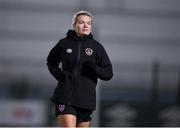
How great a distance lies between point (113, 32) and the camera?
34.2 feet

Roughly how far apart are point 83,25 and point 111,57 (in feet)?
19.7

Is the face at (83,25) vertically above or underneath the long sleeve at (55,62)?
above

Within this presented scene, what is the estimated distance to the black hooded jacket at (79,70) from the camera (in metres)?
4.42

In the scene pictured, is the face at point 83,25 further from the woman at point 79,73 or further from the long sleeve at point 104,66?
the long sleeve at point 104,66

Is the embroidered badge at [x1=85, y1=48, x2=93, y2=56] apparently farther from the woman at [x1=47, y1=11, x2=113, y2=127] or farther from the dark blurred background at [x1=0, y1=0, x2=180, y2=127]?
the dark blurred background at [x1=0, y1=0, x2=180, y2=127]

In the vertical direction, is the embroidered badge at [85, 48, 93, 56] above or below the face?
below

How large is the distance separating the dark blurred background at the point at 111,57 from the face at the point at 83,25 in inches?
224

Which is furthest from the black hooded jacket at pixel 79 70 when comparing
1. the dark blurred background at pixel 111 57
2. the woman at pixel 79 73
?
the dark blurred background at pixel 111 57

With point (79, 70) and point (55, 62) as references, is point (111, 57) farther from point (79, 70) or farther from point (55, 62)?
point (79, 70)

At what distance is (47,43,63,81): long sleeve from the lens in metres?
4.48

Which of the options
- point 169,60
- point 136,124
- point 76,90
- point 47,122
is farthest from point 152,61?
point 76,90

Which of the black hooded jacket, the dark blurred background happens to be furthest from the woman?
the dark blurred background

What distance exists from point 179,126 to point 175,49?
1121 mm

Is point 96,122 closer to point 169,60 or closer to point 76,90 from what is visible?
point 169,60
